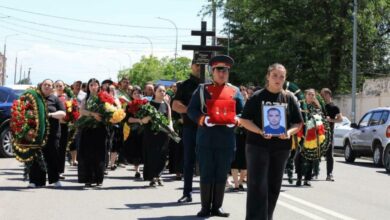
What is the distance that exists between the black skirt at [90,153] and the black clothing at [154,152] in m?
0.86

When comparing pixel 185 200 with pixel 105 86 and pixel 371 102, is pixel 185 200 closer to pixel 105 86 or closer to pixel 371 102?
pixel 105 86

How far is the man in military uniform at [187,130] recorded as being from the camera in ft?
33.9

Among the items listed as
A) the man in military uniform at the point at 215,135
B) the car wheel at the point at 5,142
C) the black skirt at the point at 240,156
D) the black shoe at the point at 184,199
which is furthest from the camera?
the car wheel at the point at 5,142

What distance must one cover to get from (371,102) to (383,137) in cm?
2073

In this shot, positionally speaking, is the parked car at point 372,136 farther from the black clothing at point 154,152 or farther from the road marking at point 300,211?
the road marking at point 300,211

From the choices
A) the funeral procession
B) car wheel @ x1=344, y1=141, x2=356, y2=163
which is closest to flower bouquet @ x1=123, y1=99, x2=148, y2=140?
the funeral procession

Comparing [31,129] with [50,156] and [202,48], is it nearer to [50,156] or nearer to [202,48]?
[50,156]

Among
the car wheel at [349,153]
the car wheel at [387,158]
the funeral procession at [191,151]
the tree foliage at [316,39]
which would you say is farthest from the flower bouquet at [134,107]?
the tree foliage at [316,39]

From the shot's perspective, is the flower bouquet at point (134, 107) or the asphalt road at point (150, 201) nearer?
the asphalt road at point (150, 201)

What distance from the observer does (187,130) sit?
10.5m

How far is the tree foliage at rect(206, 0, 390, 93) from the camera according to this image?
43.2 meters

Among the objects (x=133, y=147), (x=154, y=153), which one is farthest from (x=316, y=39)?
(x=154, y=153)

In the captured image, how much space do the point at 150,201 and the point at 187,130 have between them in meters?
1.27

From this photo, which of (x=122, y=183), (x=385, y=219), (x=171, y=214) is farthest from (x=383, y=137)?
(x=171, y=214)
